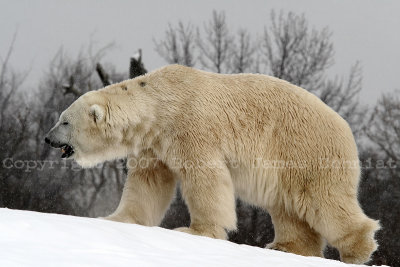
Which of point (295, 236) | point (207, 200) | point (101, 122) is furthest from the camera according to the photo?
point (295, 236)

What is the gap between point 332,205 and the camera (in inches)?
233

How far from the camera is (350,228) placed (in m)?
5.93

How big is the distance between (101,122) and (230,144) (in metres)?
1.29

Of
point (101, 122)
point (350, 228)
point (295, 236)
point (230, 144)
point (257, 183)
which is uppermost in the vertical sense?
point (101, 122)

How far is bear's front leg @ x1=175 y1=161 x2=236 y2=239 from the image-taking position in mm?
5555

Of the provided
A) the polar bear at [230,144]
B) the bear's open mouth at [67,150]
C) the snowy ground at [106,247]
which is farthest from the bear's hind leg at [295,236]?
the bear's open mouth at [67,150]

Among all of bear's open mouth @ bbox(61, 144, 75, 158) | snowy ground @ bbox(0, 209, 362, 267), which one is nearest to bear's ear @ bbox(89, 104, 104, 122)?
bear's open mouth @ bbox(61, 144, 75, 158)

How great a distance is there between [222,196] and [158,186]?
2.57 ft

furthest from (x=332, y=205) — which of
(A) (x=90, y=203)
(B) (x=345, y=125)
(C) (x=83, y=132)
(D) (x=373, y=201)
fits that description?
(A) (x=90, y=203)

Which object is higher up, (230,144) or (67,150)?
(230,144)

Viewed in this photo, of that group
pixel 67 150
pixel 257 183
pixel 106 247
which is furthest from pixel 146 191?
pixel 106 247

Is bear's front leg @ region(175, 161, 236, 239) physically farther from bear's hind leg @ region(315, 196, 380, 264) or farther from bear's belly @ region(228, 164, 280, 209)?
bear's hind leg @ region(315, 196, 380, 264)

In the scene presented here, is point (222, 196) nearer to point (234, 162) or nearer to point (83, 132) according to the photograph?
point (234, 162)

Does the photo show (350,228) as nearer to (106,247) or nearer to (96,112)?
(96,112)
